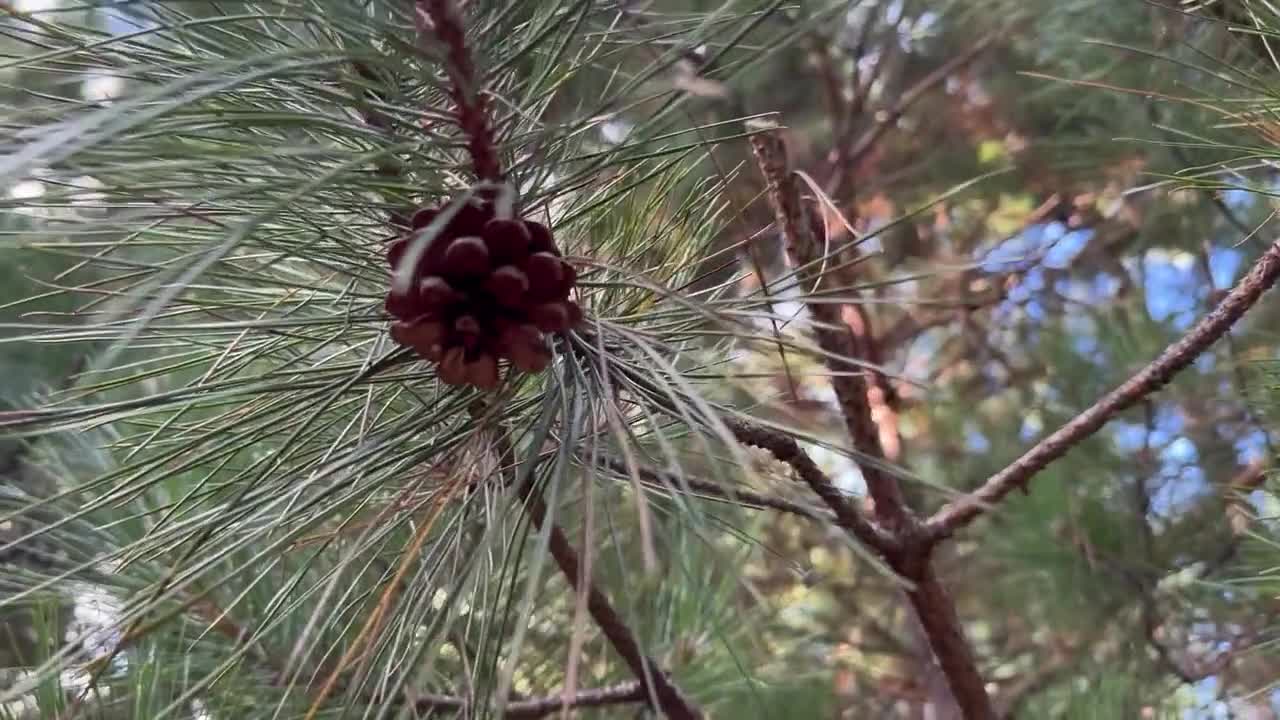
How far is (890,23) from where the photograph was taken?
1.25 m

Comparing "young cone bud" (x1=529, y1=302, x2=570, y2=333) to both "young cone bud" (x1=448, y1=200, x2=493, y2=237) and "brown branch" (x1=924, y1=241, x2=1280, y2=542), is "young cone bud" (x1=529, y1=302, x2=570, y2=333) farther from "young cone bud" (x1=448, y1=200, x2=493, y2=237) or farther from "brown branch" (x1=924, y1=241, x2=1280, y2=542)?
"brown branch" (x1=924, y1=241, x2=1280, y2=542)

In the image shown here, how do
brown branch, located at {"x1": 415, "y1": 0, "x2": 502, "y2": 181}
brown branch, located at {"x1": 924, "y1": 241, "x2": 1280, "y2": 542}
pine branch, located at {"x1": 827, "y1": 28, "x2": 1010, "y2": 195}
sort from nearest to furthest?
brown branch, located at {"x1": 415, "y1": 0, "x2": 502, "y2": 181} → brown branch, located at {"x1": 924, "y1": 241, "x2": 1280, "y2": 542} → pine branch, located at {"x1": 827, "y1": 28, "x2": 1010, "y2": 195}

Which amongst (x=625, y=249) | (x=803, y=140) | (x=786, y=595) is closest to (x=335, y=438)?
(x=625, y=249)

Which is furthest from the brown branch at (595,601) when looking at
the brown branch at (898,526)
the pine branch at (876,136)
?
the pine branch at (876,136)

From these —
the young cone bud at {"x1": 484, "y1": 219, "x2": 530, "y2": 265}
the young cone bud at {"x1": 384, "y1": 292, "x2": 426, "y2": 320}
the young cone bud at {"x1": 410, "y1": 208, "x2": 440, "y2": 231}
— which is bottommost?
the young cone bud at {"x1": 384, "y1": 292, "x2": 426, "y2": 320}

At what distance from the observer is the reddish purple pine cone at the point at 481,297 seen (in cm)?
33

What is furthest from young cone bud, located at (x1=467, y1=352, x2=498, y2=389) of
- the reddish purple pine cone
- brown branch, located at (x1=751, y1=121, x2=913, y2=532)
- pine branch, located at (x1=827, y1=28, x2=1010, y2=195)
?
pine branch, located at (x1=827, y1=28, x2=1010, y2=195)

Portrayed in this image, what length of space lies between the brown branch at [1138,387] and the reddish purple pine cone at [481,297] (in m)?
0.17

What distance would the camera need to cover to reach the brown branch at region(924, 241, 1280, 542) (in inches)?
16.8

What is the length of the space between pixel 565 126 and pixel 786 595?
821mm

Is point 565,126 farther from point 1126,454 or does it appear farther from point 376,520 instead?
point 1126,454

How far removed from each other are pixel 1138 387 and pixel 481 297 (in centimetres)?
29

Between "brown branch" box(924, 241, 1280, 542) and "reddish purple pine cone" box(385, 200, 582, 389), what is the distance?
0.17 meters

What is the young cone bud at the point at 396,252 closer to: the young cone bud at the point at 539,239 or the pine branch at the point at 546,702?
the young cone bud at the point at 539,239
